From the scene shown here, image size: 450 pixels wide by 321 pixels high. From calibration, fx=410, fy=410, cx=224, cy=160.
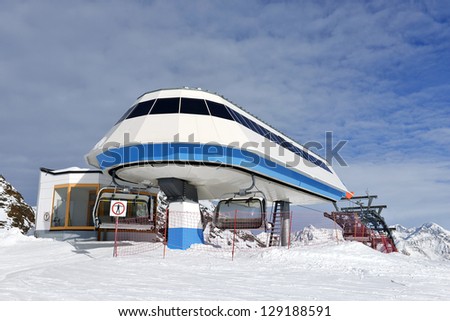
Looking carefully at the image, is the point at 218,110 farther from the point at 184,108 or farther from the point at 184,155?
the point at 184,155

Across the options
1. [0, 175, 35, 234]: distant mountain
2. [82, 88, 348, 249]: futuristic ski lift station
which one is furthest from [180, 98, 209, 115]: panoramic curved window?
[0, 175, 35, 234]: distant mountain

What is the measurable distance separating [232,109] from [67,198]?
40.1 feet

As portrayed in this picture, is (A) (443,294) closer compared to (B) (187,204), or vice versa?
(A) (443,294)

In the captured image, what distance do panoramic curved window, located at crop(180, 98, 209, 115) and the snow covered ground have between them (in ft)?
22.8

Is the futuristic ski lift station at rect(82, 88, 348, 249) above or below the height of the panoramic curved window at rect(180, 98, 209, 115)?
below

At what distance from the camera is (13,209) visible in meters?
50.8

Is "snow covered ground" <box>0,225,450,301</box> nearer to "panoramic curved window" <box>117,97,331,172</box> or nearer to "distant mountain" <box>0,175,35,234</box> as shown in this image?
"panoramic curved window" <box>117,97,331,172</box>

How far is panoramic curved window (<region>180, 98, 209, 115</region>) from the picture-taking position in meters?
19.8

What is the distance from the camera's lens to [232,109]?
72.7ft

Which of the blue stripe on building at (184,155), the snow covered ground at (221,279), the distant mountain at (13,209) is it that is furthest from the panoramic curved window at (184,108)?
the distant mountain at (13,209)

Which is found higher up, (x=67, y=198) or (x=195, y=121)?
(x=195, y=121)

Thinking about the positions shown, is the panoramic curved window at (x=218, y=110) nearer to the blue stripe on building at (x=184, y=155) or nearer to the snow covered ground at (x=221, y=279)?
the blue stripe on building at (x=184, y=155)

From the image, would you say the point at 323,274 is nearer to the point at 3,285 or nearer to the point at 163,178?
the point at 3,285
